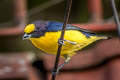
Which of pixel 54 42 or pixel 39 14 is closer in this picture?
pixel 54 42

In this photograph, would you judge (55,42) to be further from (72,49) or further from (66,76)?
(66,76)

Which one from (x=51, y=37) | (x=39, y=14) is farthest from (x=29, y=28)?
(x=39, y=14)

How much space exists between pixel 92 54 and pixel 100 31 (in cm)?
64

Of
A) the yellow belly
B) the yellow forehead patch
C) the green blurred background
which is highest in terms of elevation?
the yellow forehead patch

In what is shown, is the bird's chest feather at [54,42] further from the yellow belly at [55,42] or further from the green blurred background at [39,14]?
the green blurred background at [39,14]

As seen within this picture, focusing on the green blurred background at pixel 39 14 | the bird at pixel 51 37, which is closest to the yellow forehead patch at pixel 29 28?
the bird at pixel 51 37

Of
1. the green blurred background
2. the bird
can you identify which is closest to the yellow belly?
the bird

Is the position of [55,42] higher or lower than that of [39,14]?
higher

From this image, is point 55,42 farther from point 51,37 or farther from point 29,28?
point 29,28

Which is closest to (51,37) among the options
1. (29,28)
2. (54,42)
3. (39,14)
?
(54,42)

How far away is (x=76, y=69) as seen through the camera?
14.1 ft

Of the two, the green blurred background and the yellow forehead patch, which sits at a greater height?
the yellow forehead patch

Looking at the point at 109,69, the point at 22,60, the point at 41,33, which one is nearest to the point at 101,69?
the point at 109,69

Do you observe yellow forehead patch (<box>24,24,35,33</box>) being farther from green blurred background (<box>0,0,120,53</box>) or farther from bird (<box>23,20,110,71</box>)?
green blurred background (<box>0,0,120,53</box>)
